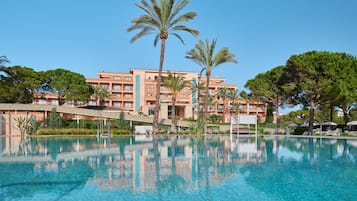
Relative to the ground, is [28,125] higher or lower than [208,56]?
lower

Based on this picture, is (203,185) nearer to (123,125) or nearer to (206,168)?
(206,168)

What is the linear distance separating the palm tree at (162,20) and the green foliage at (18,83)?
20.7 m

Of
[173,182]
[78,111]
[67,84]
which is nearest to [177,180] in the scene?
[173,182]

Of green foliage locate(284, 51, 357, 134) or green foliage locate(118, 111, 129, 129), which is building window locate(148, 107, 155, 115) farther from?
green foliage locate(284, 51, 357, 134)

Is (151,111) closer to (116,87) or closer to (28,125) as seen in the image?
(116,87)

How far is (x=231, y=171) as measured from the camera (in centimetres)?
981

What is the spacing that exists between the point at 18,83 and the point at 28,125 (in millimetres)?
16742

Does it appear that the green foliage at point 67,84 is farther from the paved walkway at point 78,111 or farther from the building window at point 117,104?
the paved walkway at point 78,111

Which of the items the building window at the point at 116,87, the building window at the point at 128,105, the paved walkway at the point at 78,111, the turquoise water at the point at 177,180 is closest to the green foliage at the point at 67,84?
the paved walkway at the point at 78,111

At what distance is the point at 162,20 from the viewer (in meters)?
28.1

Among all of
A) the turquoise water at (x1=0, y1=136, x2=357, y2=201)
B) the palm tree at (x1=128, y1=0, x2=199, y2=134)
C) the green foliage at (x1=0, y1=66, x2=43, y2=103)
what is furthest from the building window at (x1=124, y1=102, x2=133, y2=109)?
the turquoise water at (x1=0, y1=136, x2=357, y2=201)

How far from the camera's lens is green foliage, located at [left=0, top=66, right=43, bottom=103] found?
41.0m

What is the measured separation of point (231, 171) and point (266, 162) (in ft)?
9.60

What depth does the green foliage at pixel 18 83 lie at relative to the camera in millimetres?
41000
